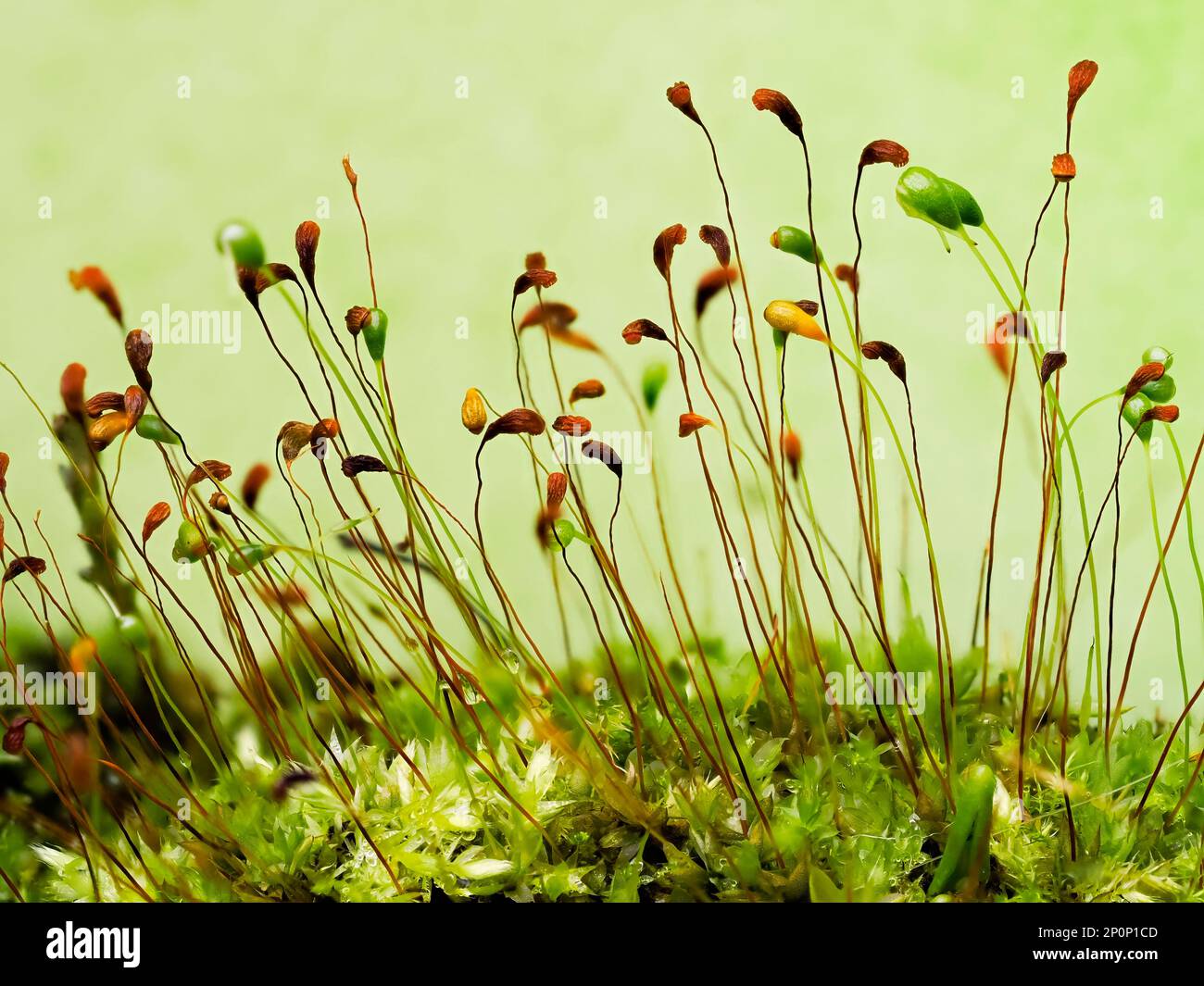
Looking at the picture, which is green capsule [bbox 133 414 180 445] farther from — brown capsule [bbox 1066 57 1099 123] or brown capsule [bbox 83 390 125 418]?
brown capsule [bbox 1066 57 1099 123]

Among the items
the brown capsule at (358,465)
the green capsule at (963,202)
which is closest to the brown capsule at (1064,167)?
the green capsule at (963,202)

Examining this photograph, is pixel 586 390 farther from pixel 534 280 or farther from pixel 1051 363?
pixel 1051 363

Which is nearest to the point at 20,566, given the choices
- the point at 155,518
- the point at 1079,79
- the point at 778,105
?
the point at 155,518

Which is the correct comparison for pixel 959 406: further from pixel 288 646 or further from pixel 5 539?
pixel 5 539

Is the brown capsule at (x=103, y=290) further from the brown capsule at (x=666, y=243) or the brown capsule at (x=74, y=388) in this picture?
the brown capsule at (x=666, y=243)
